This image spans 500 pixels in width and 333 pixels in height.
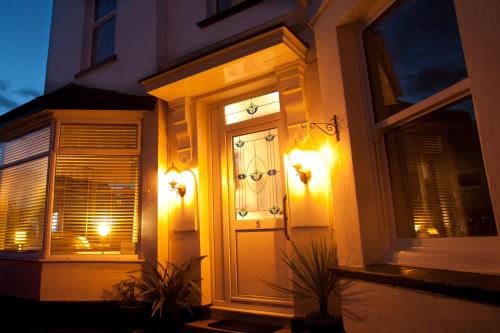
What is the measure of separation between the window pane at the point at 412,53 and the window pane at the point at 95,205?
3314 millimetres

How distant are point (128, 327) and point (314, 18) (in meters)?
3.77

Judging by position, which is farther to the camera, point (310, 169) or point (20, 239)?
point (20, 239)

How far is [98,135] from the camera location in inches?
194

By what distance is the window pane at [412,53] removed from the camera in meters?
2.17

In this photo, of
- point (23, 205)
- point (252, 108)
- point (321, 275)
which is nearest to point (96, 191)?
point (23, 205)

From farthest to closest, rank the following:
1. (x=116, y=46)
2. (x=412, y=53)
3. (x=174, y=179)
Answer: (x=116, y=46) → (x=174, y=179) → (x=412, y=53)

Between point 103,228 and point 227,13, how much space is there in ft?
10.4

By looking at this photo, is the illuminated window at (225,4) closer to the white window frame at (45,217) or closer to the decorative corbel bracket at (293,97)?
the decorative corbel bracket at (293,97)

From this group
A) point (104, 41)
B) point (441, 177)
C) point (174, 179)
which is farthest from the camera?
point (104, 41)

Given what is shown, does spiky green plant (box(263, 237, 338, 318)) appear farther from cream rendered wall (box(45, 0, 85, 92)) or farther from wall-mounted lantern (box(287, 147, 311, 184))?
cream rendered wall (box(45, 0, 85, 92))

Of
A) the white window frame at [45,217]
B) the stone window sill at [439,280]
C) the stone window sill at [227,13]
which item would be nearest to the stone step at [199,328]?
the stone window sill at [439,280]

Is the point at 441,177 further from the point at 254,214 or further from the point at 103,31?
the point at 103,31

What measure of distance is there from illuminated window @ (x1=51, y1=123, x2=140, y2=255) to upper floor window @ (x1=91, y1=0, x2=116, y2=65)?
177cm

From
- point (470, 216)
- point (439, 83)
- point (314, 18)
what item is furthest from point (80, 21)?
point (470, 216)
